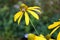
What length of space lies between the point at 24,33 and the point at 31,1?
640 millimetres

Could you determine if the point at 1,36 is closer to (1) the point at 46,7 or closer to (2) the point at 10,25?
(2) the point at 10,25

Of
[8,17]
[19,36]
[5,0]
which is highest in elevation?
[5,0]

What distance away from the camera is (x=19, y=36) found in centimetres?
228

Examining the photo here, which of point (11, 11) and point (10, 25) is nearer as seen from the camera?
point (10, 25)

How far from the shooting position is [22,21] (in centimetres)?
240

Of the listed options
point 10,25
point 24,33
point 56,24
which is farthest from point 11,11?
point 56,24

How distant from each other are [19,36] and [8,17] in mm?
365

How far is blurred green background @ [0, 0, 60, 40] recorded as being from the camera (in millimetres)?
2271

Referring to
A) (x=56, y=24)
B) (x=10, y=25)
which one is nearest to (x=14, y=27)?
(x=10, y=25)

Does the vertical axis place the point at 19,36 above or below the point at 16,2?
below

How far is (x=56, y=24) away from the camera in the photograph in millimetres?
676

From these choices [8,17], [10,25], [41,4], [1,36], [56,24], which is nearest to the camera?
[56,24]

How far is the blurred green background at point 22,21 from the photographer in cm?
227

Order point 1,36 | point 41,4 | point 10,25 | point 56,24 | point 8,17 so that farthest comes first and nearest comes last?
point 41,4, point 8,17, point 10,25, point 1,36, point 56,24
